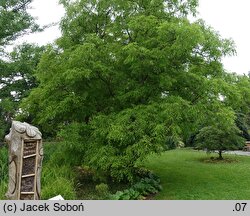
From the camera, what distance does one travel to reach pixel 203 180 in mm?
10406

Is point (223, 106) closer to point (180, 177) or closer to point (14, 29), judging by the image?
point (180, 177)

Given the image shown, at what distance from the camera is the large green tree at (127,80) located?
805cm

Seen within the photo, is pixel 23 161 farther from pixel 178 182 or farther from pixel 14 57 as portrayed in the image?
pixel 14 57

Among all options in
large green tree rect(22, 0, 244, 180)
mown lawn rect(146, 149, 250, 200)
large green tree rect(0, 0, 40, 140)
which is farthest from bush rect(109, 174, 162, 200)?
large green tree rect(0, 0, 40, 140)

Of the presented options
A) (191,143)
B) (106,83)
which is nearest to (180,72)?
(106,83)

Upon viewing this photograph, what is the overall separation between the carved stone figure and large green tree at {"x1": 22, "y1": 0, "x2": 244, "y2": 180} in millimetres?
2223

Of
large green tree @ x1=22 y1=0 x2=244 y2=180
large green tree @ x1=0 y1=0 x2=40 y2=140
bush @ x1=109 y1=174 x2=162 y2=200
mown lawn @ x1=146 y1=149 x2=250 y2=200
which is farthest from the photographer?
large green tree @ x1=0 y1=0 x2=40 y2=140

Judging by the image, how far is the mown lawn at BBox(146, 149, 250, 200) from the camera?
8.47 meters

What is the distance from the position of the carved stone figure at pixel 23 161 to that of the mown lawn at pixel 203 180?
3.59 meters

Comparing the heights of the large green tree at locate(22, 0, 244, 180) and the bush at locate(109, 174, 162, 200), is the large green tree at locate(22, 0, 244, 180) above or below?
above

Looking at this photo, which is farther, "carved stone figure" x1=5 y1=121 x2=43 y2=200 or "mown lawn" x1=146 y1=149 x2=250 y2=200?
"mown lawn" x1=146 y1=149 x2=250 y2=200

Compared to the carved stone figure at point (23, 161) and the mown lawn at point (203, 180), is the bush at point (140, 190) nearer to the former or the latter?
the mown lawn at point (203, 180)

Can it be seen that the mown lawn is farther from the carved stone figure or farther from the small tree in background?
the carved stone figure

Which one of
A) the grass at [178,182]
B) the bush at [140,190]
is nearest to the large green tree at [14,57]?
the grass at [178,182]
